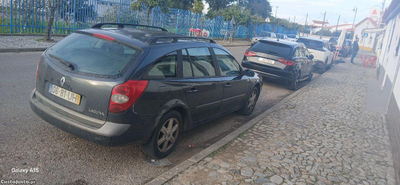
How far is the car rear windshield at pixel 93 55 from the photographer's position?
352 cm

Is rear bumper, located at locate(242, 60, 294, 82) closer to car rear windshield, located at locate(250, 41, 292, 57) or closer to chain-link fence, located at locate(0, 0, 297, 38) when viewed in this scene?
car rear windshield, located at locate(250, 41, 292, 57)

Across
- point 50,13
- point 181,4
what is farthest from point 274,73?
point 181,4

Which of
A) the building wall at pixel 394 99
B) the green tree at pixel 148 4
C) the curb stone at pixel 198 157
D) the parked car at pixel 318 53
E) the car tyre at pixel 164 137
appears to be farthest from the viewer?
the green tree at pixel 148 4

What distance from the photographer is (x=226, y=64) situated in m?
5.46

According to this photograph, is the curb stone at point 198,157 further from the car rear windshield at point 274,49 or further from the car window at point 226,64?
the car rear windshield at point 274,49

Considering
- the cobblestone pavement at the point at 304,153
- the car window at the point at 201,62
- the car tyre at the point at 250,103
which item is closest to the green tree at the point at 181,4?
the cobblestone pavement at the point at 304,153

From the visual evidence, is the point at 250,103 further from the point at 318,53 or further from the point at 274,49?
the point at 318,53

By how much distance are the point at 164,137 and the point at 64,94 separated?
4.36 ft

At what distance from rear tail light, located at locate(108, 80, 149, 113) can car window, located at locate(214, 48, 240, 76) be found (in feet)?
6.95

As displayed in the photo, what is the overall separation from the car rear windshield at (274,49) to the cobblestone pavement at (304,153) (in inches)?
105

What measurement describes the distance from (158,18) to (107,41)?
20.4 meters

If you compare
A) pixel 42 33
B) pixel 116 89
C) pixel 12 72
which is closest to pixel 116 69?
pixel 116 89

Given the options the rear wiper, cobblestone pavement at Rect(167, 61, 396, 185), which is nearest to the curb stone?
cobblestone pavement at Rect(167, 61, 396, 185)

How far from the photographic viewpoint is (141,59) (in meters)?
3.58
